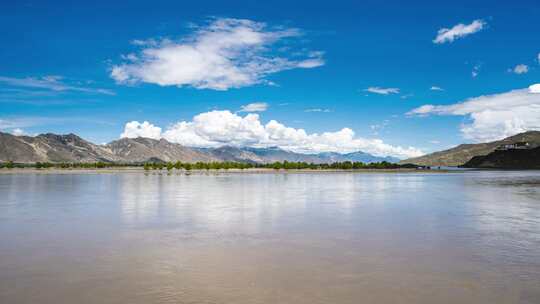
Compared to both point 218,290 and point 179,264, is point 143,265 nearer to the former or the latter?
point 179,264

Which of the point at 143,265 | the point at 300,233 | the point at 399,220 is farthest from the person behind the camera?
the point at 399,220

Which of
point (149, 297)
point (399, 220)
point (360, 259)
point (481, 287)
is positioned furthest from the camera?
point (399, 220)

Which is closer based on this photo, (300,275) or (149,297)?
(149,297)

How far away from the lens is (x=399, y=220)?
36656 mm

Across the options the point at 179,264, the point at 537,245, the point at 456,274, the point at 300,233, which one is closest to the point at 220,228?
the point at 300,233

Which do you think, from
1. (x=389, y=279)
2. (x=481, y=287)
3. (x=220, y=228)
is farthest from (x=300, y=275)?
(x=220, y=228)

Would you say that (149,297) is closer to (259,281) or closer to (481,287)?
(259,281)

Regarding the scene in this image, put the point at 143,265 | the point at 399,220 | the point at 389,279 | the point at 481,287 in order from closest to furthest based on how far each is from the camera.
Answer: the point at 481,287 → the point at 389,279 → the point at 143,265 → the point at 399,220

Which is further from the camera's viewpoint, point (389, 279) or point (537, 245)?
point (537, 245)

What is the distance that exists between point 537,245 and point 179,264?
847 inches

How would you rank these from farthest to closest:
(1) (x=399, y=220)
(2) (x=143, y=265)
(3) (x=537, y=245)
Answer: (1) (x=399, y=220) → (3) (x=537, y=245) → (2) (x=143, y=265)

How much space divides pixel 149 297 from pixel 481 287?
13.3m

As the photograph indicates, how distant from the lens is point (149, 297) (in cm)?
1512

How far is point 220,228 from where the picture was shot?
104ft
